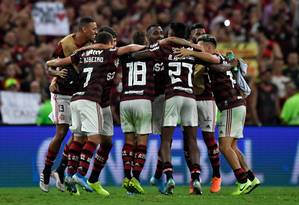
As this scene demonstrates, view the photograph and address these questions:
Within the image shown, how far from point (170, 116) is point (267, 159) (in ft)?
17.8

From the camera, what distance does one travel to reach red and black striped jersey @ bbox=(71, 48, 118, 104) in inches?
674

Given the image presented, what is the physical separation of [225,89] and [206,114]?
0.58 metres

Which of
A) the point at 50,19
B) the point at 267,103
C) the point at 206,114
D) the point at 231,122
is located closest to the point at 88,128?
the point at 206,114

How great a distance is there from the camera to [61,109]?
18312 millimetres

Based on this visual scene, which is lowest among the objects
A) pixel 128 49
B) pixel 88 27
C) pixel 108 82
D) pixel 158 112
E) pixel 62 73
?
pixel 158 112

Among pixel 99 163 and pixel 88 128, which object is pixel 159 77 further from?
pixel 99 163

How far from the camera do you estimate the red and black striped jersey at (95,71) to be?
17125 mm

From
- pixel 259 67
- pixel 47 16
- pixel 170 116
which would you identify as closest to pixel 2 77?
pixel 47 16

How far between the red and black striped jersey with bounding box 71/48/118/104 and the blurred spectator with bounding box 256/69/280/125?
7563 mm

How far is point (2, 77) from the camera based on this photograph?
23.9 m

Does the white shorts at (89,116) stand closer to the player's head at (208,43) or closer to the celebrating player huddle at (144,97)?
the celebrating player huddle at (144,97)

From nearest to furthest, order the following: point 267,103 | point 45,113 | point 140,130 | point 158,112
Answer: point 140,130 < point 158,112 < point 45,113 < point 267,103

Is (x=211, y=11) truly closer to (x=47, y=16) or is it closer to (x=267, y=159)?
(x=47, y=16)

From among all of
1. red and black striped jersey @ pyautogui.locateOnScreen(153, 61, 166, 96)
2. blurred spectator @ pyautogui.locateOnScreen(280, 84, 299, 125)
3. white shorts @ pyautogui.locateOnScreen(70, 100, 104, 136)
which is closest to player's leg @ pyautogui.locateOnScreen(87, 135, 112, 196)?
white shorts @ pyautogui.locateOnScreen(70, 100, 104, 136)
